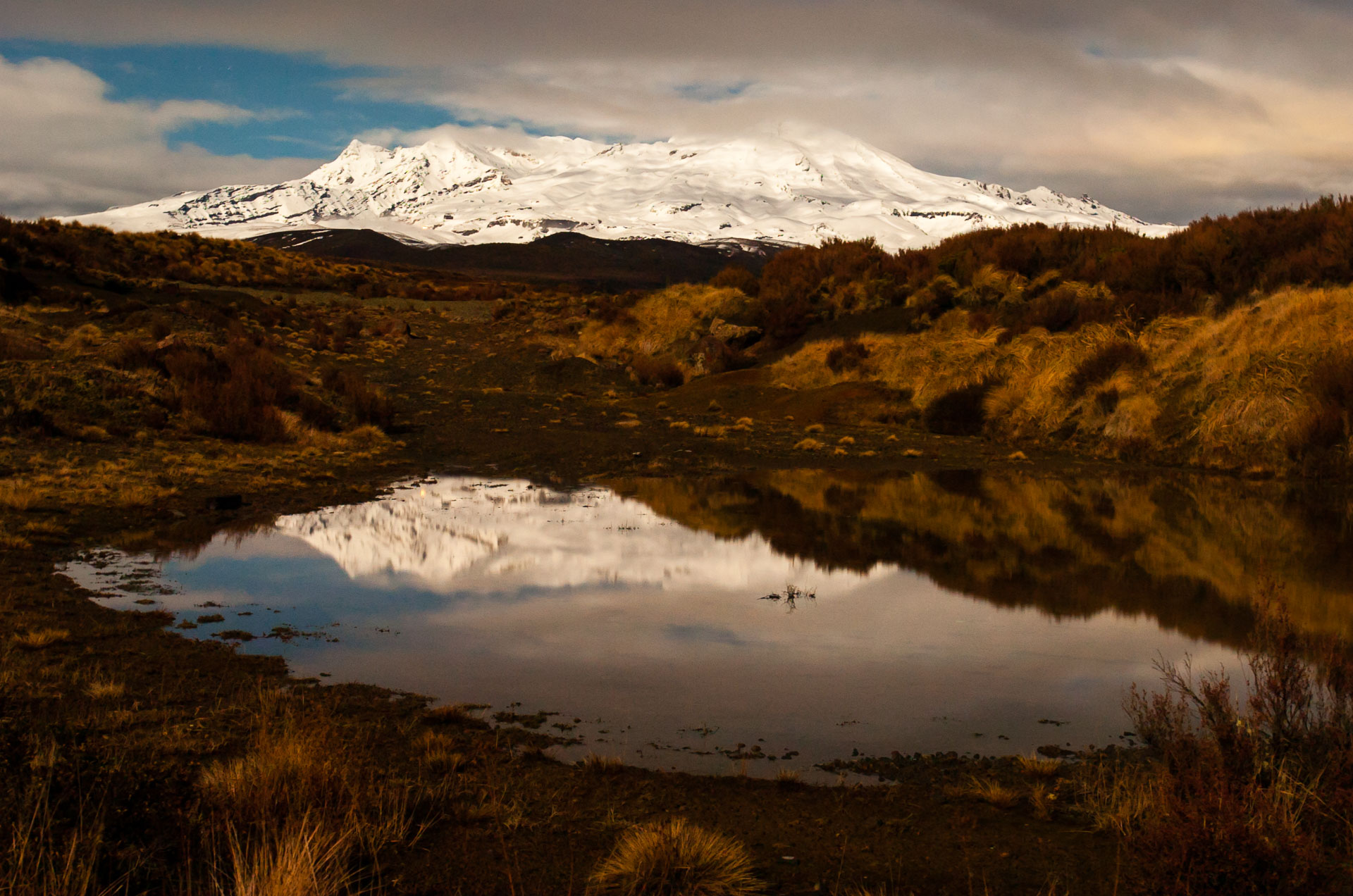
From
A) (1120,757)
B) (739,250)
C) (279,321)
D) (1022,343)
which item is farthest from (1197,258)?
(739,250)

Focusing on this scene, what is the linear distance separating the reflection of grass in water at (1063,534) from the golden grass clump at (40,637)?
627 cm

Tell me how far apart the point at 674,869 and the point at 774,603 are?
4778mm

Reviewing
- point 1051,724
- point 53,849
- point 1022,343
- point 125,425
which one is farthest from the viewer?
point 1022,343

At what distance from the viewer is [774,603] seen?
8297 millimetres

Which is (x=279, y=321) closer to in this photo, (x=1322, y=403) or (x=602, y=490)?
(x=602, y=490)

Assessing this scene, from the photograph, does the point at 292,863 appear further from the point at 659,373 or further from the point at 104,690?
the point at 659,373

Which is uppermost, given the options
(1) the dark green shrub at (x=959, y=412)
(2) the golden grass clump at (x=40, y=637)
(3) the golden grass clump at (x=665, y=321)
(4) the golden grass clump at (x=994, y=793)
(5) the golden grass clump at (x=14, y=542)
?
(3) the golden grass clump at (x=665, y=321)

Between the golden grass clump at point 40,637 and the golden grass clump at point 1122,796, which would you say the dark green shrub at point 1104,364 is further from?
the golden grass clump at point 40,637

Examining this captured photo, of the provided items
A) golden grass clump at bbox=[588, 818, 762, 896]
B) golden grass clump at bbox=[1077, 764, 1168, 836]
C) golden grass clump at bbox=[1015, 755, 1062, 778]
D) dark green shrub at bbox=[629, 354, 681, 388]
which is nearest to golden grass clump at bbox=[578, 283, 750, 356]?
dark green shrub at bbox=[629, 354, 681, 388]

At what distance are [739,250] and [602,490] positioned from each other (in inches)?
6037

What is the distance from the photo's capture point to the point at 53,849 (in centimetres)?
333

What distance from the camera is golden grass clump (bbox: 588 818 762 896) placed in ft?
11.6

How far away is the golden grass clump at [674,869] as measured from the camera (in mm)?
3541

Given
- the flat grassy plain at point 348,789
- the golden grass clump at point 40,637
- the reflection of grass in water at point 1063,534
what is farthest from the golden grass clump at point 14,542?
the reflection of grass in water at point 1063,534
